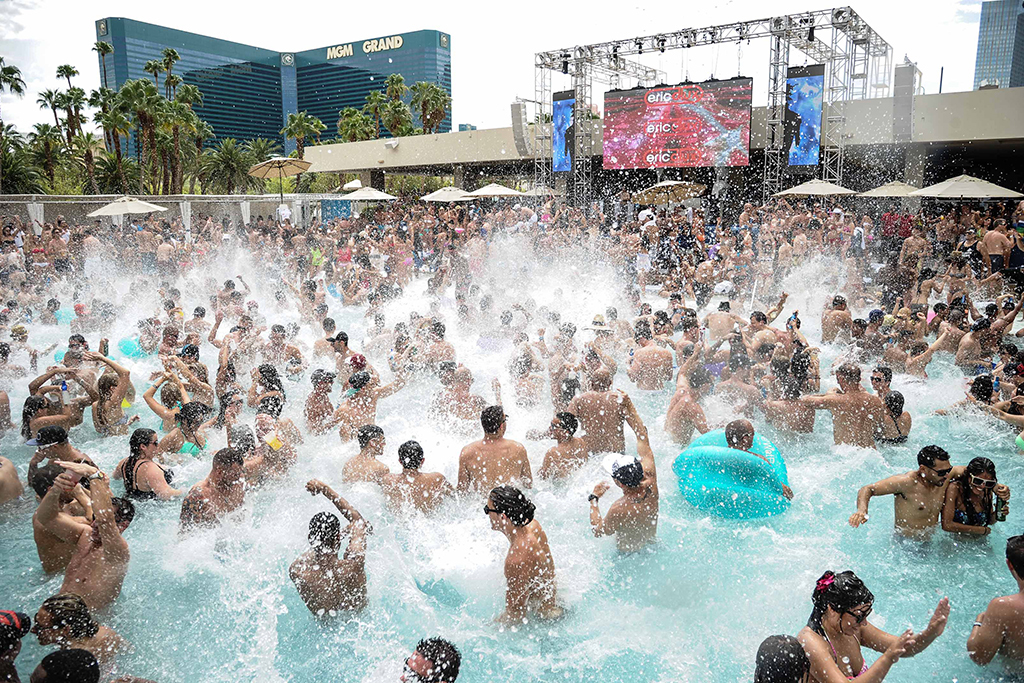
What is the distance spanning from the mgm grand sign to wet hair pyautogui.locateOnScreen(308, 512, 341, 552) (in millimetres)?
143482

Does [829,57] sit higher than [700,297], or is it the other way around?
[829,57]

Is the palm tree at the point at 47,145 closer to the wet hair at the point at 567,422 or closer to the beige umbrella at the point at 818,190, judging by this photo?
the beige umbrella at the point at 818,190

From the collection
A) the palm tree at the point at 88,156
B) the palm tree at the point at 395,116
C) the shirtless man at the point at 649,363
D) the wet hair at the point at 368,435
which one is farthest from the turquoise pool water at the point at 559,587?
the palm tree at the point at 395,116

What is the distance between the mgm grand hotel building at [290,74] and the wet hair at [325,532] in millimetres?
131359

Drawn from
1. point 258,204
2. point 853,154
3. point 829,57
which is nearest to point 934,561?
point 829,57

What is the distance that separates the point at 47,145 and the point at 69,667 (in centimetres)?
4758

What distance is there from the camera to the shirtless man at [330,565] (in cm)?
386

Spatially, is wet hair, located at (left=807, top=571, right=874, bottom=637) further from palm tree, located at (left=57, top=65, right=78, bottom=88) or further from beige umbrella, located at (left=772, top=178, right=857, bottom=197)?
palm tree, located at (left=57, top=65, right=78, bottom=88)

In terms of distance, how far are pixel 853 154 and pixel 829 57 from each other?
339 cm

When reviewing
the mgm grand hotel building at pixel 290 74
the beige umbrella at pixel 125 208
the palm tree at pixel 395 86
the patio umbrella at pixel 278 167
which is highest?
the mgm grand hotel building at pixel 290 74

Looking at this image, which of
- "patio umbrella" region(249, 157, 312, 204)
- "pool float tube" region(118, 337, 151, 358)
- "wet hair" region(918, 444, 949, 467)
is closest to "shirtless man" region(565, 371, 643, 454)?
"wet hair" region(918, 444, 949, 467)

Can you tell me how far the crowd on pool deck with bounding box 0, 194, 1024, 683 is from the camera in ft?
12.6

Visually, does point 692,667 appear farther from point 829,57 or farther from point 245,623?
point 829,57

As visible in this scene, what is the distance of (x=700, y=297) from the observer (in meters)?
12.5
